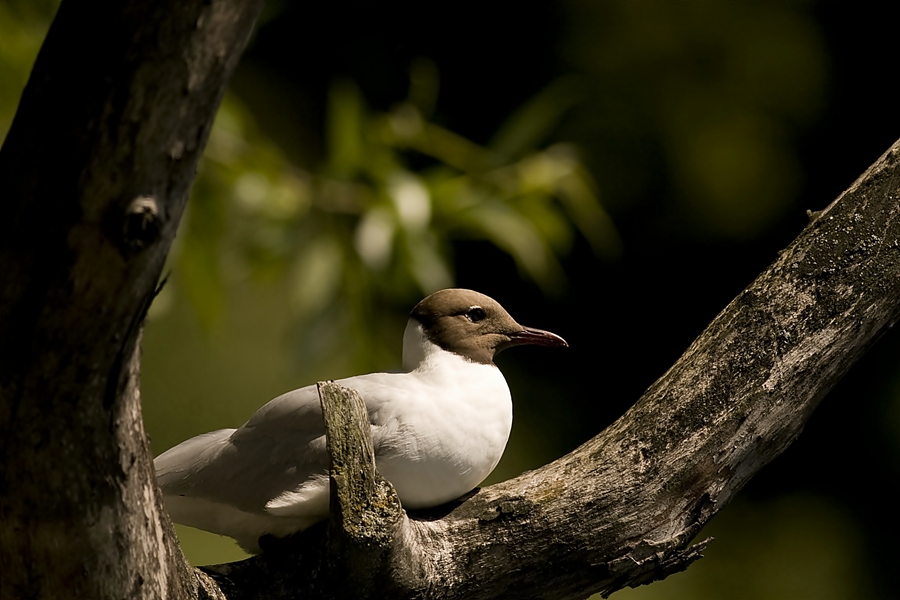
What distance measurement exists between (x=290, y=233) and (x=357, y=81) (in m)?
1.34

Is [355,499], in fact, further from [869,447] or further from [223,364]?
[869,447]

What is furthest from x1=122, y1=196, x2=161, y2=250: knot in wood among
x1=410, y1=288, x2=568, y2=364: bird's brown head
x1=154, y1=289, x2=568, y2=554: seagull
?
x1=410, y1=288, x2=568, y2=364: bird's brown head

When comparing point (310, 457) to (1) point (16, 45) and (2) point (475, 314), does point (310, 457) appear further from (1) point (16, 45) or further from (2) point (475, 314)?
(1) point (16, 45)

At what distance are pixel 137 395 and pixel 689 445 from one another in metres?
0.61

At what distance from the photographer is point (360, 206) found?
1670mm

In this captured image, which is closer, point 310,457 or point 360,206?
point 310,457

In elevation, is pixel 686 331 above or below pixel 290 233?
above

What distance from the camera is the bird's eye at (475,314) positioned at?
4.29 feet

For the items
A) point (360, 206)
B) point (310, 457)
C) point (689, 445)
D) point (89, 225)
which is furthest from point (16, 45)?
point (689, 445)

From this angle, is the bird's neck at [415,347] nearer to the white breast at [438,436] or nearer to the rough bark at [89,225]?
the white breast at [438,436]

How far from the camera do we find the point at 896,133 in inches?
117

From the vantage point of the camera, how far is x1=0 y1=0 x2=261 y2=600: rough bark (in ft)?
2.00

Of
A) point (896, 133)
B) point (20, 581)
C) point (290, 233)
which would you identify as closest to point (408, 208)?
point (290, 233)

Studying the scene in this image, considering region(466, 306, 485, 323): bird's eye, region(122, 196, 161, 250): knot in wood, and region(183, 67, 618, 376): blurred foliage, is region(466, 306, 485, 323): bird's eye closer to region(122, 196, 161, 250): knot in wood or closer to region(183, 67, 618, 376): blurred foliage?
region(183, 67, 618, 376): blurred foliage
